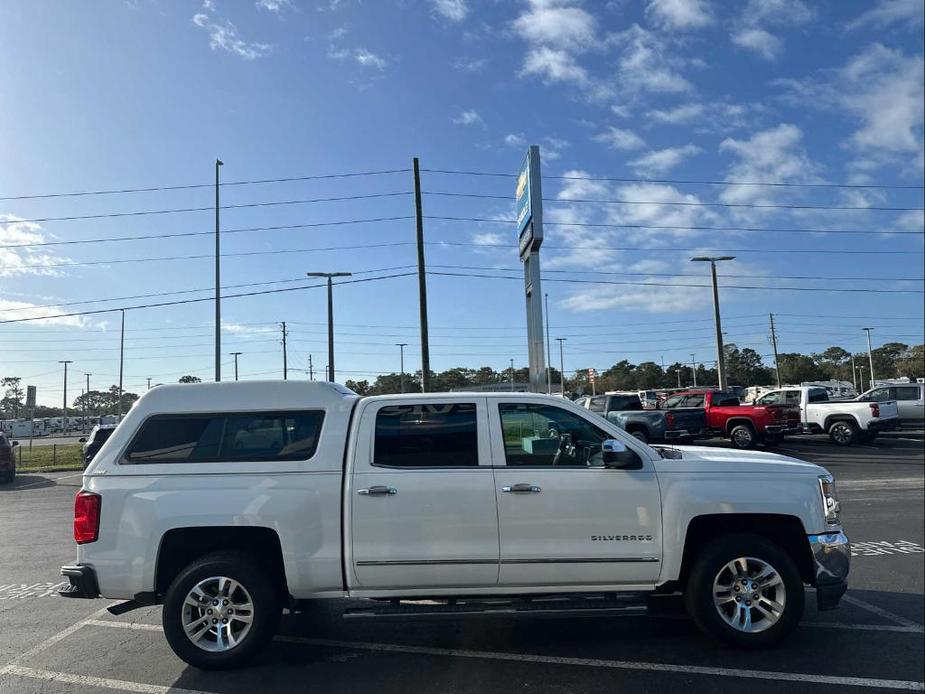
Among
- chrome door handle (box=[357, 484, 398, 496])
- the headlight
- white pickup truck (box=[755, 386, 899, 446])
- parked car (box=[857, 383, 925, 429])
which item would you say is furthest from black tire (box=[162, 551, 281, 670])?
parked car (box=[857, 383, 925, 429])

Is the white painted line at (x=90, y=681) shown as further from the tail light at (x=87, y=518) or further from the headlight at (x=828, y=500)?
the headlight at (x=828, y=500)

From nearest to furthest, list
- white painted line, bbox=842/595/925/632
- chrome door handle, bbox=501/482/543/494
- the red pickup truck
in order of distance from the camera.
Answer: chrome door handle, bbox=501/482/543/494, white painted line, bbox=842/595/925/632, the red pickup truck

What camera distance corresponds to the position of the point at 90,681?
4.34 metres

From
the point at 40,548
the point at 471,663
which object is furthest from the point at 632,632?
the point at 40,548

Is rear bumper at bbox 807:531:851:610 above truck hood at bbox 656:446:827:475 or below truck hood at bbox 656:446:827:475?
below

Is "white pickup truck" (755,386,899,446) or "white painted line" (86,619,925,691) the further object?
"white pickup truck" (755,386,899,446)

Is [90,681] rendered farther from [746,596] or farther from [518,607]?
[746,596]

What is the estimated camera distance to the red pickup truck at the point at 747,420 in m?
19.1

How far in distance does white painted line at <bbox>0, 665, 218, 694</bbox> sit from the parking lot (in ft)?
0.04

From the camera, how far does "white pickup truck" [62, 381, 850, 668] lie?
14.8 feet

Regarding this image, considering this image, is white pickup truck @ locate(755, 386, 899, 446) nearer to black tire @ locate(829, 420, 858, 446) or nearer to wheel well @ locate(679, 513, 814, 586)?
black tire @ locate(829, 420, 858, 446)

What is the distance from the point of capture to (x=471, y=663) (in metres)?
4.48

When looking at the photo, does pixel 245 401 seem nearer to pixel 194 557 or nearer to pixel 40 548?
pixel 194 557

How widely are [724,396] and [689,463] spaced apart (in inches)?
690
